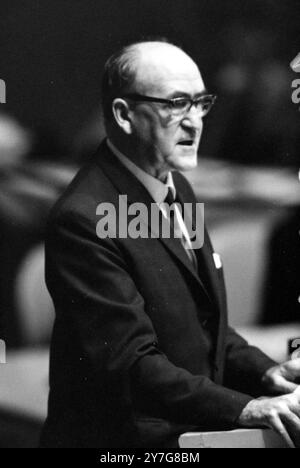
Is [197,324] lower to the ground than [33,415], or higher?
higher

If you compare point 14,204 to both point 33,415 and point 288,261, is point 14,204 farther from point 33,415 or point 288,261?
point 288,261

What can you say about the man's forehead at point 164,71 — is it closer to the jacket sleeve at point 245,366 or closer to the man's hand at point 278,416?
the jacket sleeve at point 245,366

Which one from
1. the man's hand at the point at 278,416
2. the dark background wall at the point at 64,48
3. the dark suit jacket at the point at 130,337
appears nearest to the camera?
the man's hand at the point at 278,416

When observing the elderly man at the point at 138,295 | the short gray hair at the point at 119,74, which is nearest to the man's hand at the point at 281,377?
the elderly man at the point at 138,295

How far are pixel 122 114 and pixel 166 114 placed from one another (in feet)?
0.34

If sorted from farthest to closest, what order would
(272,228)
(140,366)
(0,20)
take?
(272,228) → (0,20) → (140,366)

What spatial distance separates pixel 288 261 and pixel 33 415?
2.54 feet

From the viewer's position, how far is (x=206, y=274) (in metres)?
1.76

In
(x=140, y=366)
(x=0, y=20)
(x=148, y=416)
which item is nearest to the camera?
(x=140, y=366)

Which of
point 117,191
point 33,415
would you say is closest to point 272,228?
point 117,191

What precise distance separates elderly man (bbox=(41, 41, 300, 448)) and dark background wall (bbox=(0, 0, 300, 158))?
0.07m

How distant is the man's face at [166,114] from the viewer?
1.68 meters

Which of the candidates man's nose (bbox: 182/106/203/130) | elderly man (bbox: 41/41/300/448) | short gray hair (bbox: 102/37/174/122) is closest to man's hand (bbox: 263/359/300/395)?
A: elderly man (bbox: 41/41/300/448)

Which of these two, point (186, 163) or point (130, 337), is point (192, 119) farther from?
point (130, 337)
